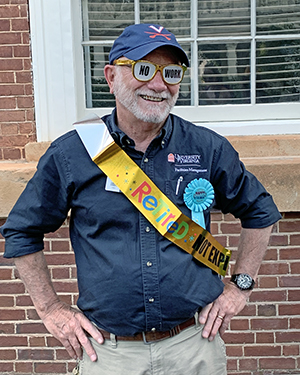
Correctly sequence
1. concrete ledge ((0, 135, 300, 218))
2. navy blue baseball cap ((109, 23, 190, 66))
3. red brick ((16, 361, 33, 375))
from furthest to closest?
red brick ((16, 361, 33, 375)) → concrete ledge ((0, 135, 300, 218)) → navy blue baseball cap ((109, 23, 190, 66))

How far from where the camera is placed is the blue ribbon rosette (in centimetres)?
192

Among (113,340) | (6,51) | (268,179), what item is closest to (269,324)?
(268,179)

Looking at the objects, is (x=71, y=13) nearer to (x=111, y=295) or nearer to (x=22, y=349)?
(x=111, y=295)

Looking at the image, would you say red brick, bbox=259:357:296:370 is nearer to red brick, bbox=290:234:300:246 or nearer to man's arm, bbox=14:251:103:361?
red brick, bbox=290:234:300:246

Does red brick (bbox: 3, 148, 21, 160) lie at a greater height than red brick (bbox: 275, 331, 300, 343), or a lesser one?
greater

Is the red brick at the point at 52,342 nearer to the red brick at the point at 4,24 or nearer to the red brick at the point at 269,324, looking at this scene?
the red brick at the point at 269,324

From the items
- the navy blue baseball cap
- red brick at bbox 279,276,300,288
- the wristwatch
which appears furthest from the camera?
red brick at bbox 279,276,300,288

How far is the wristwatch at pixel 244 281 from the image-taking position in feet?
7.02

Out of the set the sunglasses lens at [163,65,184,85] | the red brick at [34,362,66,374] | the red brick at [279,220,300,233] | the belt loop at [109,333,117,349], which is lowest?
the red brick at [34,362,66,374]

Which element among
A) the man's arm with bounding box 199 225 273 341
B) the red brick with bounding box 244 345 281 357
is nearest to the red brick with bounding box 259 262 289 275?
the red brick with bounding box 244 345 281 357

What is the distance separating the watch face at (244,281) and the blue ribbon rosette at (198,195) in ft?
1.44

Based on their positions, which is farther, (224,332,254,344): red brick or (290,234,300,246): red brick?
(224,332,254,344): red brick

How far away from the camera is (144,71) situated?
186 centimetres

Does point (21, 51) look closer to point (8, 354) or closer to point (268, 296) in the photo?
point (8, 354)
